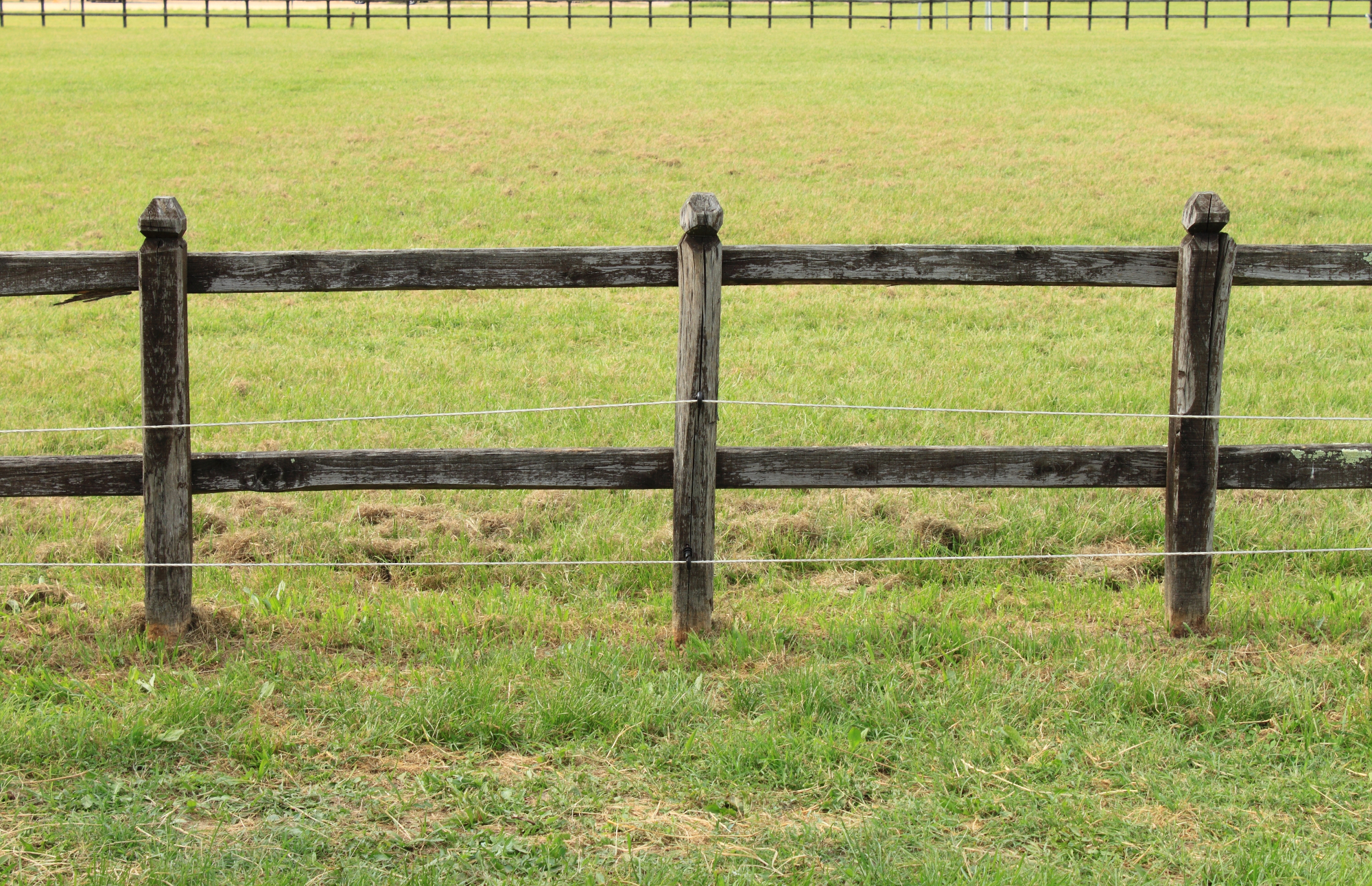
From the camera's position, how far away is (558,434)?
25.7 ft

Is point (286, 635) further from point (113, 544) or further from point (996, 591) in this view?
point (996, 591)

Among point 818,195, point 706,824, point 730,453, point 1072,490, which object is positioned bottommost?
point 706,824

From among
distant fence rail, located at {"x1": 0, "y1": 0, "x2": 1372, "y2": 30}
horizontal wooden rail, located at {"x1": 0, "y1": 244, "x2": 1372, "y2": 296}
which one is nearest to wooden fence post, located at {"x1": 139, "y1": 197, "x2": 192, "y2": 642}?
horizontal wooden rail, located at {"x1": 0, "y1": 244, "x2": 1372, "y2": 296}

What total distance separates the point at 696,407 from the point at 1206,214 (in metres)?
2.22

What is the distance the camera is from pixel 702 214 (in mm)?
4703

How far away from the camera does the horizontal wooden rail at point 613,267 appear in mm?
4848

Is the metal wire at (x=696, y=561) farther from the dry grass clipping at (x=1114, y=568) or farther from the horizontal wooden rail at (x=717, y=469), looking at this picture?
the horizontal wooden rail at (x=717, y=469)

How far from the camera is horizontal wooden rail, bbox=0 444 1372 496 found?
4.83 meters

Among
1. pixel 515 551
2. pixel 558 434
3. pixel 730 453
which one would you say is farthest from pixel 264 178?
pixel 730 453

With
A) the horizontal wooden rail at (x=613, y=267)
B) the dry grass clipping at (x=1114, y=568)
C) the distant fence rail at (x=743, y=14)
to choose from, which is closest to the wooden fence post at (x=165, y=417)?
the horizontal wooden rail at (x=613, y=267)

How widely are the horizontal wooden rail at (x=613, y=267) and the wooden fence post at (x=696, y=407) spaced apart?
0.12m

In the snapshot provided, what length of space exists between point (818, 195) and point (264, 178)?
8240mm

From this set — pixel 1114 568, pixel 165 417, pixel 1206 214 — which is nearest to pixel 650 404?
pixel 165 417

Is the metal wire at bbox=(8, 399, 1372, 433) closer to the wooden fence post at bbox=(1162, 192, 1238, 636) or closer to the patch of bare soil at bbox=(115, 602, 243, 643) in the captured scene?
the wooden fence post at bbox=(1162, 192, 1238, 636)
